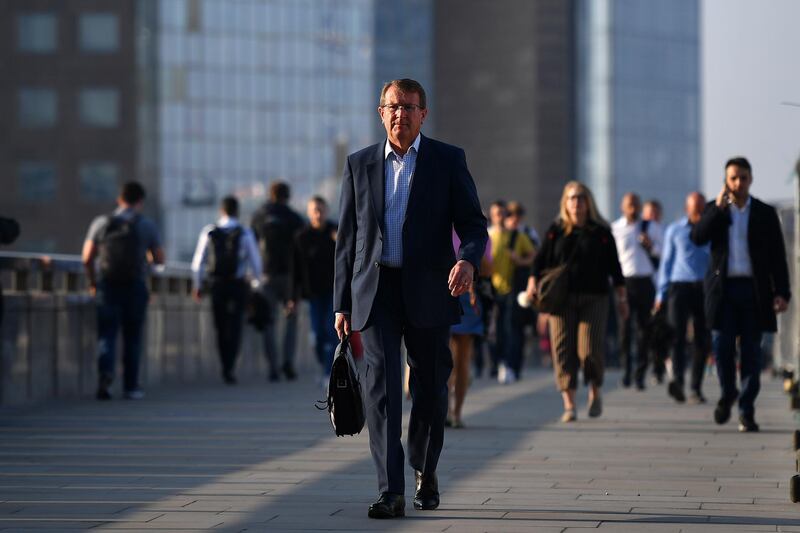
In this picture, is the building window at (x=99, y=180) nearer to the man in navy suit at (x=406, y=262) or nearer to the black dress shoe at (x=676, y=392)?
the black dress shoe at (x=676, y=392)

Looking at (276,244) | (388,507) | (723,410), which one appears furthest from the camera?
(276,244)


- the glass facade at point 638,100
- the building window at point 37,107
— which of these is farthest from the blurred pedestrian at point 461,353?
the glass facade at point 638,100

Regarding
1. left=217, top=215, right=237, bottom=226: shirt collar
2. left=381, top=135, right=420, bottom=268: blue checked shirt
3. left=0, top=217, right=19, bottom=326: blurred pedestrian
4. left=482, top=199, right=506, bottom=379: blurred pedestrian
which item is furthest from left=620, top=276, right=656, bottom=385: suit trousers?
left=381, top=135, right=420, bottom=268: blue checked shirt

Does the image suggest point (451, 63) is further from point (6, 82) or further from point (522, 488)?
point (522, 488)

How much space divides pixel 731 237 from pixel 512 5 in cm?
11352

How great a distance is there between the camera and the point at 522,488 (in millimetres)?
9062

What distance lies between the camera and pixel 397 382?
8.13 meters

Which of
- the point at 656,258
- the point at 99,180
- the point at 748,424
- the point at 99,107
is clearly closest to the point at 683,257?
the point at 656,258

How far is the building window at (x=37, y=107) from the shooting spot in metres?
89.1

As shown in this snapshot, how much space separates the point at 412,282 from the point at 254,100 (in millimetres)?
95870

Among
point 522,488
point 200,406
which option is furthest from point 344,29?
point 522,488


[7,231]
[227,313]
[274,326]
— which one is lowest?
[274,326]

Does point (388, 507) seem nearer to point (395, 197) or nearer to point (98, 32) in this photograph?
point (395, 197)

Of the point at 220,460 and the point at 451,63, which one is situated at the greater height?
the point at 451,63
